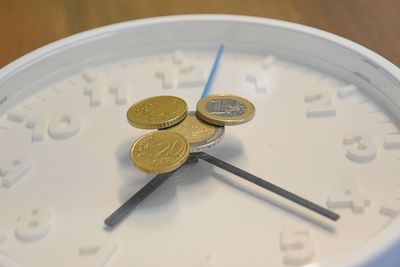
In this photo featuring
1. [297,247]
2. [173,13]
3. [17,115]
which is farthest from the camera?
[173,13]

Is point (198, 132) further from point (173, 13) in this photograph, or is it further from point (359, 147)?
point (173, 13)

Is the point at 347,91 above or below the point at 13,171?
above

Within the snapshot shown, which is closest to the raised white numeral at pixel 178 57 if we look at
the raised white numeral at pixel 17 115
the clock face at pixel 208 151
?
the clock face at pixel 208 151

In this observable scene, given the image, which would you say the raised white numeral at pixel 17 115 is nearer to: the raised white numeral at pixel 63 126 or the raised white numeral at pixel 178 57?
the raised white numeral at pixel 63 126

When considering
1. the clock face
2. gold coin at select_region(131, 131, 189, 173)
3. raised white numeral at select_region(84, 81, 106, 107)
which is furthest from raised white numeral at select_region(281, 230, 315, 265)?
raised white numeral at select_region(84, 81, 106, 107)

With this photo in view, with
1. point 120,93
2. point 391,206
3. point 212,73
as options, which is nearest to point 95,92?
point 120,93

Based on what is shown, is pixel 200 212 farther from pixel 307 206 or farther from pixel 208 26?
pixel 208 26
